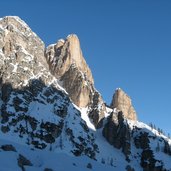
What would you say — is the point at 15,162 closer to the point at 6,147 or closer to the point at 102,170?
the point at 6,147

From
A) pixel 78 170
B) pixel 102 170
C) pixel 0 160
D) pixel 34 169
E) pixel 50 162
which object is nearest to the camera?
pixel 0 160

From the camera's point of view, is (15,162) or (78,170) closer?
(15,162)

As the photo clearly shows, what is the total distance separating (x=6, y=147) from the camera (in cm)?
11369

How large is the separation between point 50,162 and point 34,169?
18.6 meters

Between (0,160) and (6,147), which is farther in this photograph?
(6,147)

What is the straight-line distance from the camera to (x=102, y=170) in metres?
124

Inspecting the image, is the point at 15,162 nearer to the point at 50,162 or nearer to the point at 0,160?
the point at 0,160

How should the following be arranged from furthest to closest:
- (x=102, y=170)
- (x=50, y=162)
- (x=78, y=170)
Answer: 1. (x=102, y=170)
2. (x=50, y=162)
3. (x=78, y=170)

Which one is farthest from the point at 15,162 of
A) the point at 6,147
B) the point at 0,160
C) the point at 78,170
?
the point at 6,147

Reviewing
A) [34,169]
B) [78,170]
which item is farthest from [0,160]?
[78,170]

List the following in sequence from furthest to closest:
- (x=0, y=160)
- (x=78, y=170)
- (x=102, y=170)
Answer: (x=102, y=170) < (x=78, y=170) < (x=0, y=160)

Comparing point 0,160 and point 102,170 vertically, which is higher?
point 102,170

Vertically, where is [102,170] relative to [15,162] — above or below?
above

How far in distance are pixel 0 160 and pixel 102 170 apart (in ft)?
169
